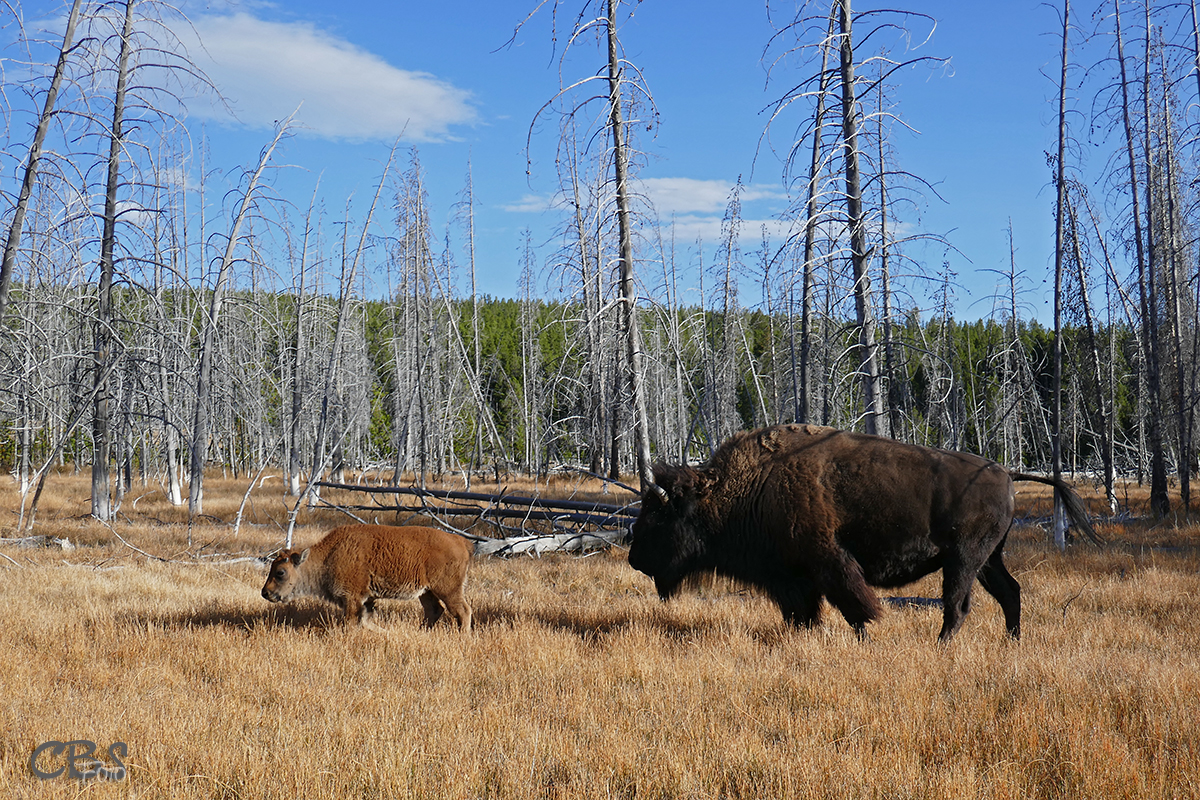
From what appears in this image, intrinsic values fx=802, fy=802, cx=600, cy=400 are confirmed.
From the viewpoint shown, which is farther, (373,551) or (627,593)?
(627,593)

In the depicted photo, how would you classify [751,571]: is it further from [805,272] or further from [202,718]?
[805,272]

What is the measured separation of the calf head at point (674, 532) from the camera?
7.70m

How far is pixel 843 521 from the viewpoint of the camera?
6723mm

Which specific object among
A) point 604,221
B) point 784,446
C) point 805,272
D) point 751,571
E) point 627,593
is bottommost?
point 627,593

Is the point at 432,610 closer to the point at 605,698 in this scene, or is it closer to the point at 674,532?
the point at 674,532

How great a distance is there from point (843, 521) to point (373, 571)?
4.28m

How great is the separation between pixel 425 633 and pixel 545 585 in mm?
3277

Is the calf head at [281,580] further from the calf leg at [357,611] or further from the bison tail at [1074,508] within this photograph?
the bison tail at [1074,508]

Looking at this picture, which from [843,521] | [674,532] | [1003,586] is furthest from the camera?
[674,532]

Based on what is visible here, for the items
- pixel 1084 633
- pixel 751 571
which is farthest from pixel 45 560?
pixel 1084 633

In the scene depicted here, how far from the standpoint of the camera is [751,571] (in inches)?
293
